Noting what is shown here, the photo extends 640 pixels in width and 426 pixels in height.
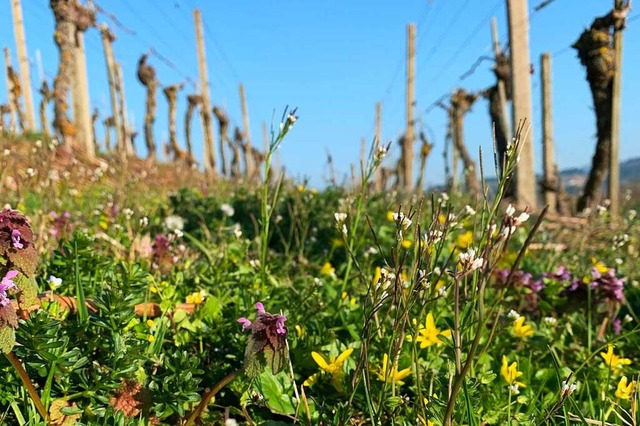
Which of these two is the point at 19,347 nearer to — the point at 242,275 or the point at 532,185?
the point at 242,275

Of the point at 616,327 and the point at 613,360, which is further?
the point at 616,327

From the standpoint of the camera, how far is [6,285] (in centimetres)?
89

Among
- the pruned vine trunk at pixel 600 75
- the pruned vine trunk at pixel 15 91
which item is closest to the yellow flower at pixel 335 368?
the pruned vine trunk at pixel 600 75

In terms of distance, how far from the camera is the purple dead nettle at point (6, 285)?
0.87m

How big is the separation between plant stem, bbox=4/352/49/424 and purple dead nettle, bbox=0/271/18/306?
108 mm

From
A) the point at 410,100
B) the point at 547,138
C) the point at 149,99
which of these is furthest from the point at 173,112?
the point at 547,138

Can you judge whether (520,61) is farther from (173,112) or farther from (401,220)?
(173,112)

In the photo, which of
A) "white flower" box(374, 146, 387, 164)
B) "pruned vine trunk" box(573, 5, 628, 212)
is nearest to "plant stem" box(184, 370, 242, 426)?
"white flower" box(374, 146, 387, 164)

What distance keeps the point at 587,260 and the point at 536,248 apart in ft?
1.95

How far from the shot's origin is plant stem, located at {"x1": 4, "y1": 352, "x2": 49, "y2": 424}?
37.2 inches

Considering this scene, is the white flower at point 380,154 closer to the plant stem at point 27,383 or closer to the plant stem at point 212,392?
the plant stem at point 212,392

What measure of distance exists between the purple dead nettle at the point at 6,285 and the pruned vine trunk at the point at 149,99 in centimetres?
1940

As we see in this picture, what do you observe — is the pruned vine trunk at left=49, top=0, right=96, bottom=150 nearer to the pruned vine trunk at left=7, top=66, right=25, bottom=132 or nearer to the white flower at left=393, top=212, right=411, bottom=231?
the pruned vine trunk at left=7, top=66, right=25, bottom=132

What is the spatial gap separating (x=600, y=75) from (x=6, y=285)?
7.23 m
